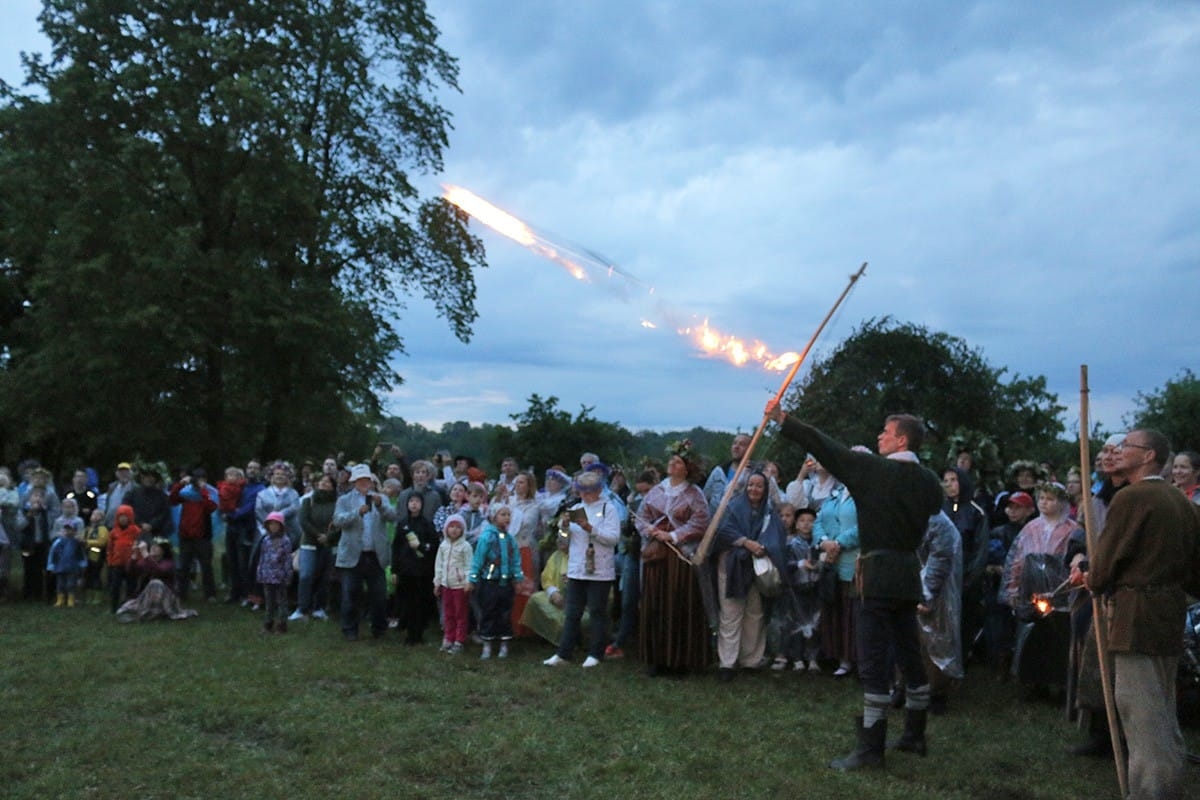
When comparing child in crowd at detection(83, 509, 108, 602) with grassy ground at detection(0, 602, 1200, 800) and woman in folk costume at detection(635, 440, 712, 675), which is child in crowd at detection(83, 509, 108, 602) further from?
woman in folk costume at detection(635, 440, 712, 675)

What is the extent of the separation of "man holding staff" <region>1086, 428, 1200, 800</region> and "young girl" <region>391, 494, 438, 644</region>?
281 inches

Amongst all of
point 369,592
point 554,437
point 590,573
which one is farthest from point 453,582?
point 554,437

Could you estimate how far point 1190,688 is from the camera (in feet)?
22.0

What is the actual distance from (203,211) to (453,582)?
1435 cm

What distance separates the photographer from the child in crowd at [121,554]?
12.3m

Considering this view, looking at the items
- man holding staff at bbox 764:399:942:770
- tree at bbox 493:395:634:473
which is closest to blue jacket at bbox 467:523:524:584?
man holding staff at bbox 764:399:942:770

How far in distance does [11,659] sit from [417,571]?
377 cm

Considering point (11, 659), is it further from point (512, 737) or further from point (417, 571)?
point (512, 737)

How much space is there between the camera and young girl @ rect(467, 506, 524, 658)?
32.5 ft

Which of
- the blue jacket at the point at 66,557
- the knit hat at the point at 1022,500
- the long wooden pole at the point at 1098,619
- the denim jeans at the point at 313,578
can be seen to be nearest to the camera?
the long wooden pole at the point at 1098,619

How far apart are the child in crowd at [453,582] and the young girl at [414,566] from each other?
335 mm

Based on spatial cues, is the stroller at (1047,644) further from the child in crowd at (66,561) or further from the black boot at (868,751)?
the child in crowd at (66,561)

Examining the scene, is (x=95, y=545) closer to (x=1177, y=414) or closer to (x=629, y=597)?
(x=629, y=597)

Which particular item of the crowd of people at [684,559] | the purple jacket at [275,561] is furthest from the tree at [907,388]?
the purple jacket at [275,561]
